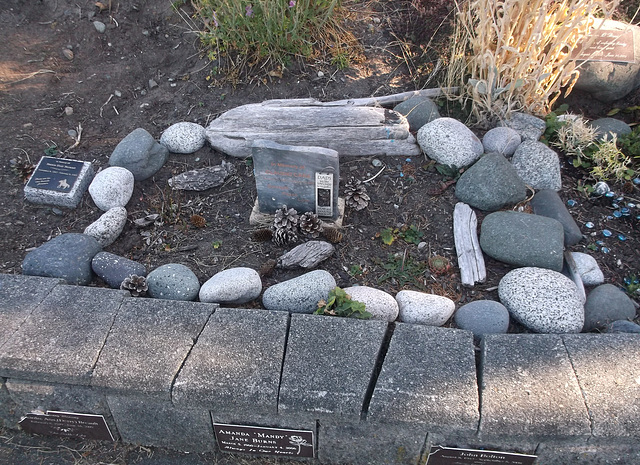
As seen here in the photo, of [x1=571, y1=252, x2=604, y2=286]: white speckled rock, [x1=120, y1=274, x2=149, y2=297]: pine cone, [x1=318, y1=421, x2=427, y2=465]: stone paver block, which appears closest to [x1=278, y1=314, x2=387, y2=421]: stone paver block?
[x1=318, y1=421, x2=427, y2=465]: stone paver block

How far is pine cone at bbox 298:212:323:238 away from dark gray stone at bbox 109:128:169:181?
134cm

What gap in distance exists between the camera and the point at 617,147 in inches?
151

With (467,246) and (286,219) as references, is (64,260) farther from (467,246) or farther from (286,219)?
(467,246)

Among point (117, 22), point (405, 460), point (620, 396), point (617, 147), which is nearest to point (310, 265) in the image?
point (405, 460)

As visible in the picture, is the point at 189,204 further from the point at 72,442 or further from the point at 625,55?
the point at 625,55

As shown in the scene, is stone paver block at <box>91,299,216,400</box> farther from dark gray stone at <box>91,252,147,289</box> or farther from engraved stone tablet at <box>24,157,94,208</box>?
engraved stone tablet at <box>24,157,94,208</box>

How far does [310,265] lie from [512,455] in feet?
4.95

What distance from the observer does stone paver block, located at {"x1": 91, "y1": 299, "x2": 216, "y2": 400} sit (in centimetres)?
243

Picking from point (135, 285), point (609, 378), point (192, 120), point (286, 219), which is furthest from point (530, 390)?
point (192, 120)

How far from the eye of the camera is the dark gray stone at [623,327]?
2.72m

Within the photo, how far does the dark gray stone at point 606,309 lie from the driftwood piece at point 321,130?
Result: 1.65 m

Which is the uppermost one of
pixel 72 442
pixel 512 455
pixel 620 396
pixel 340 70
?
pixel 340 70

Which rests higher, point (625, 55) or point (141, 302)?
point (625, 55)

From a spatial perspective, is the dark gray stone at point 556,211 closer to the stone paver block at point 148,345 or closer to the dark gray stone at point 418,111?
the dark gray stone at point 418,111
